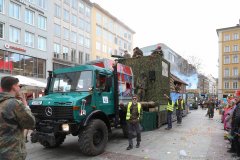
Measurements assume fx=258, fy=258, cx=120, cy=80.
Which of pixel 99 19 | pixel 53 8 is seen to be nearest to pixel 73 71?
pixel 53 8

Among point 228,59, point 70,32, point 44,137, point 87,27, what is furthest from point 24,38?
point 228,59

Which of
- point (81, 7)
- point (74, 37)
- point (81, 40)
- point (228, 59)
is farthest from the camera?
point (228, 59)

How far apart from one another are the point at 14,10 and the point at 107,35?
94.5 ft

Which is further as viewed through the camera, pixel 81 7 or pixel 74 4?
pixel 81 7

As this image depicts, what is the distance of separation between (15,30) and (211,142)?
92.1 feet

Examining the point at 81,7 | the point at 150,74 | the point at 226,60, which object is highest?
the point at 81,7

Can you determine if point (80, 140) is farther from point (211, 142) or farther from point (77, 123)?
point (211, 142)

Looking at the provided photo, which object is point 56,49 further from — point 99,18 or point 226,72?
point 226,72

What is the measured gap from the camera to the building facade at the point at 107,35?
172 feet

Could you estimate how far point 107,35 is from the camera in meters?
58.2

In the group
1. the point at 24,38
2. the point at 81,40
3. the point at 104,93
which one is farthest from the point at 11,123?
the point at 81,40

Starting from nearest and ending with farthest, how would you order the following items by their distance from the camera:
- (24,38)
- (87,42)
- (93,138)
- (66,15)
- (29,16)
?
(93,138) → (24,38) → (29,16) → (66,15) → (87,42)

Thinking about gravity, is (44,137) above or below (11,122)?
below

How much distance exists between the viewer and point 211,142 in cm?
1023
